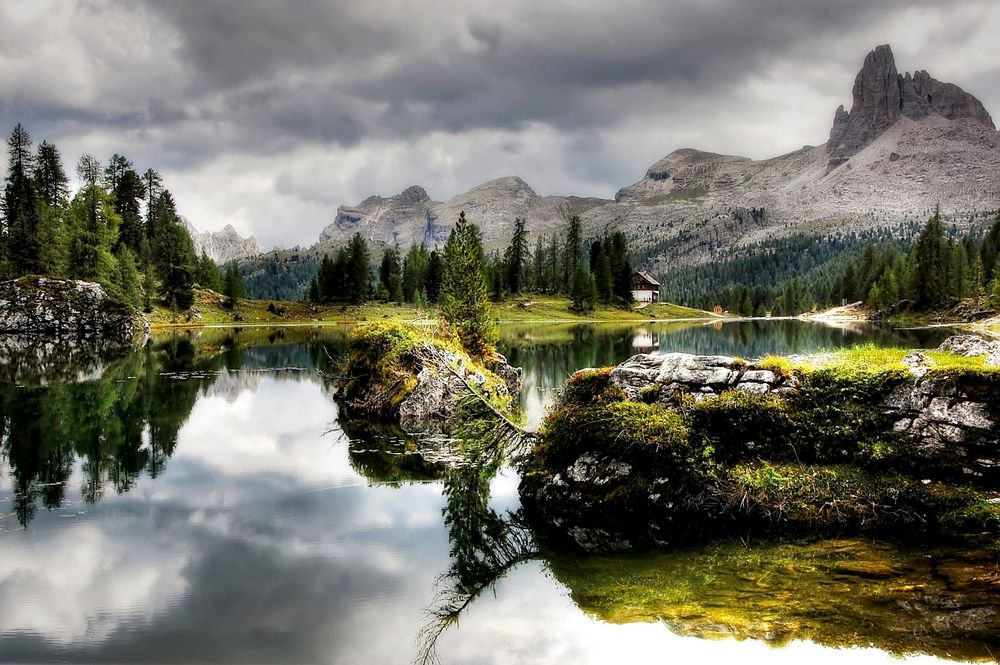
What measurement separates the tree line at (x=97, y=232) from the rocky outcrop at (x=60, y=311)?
342cm

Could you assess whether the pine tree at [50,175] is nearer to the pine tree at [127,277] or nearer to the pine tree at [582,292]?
the pine tree at [127,277]

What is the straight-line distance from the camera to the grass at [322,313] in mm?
108250

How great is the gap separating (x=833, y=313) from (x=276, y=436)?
7147 inches

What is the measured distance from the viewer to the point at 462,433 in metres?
16.6

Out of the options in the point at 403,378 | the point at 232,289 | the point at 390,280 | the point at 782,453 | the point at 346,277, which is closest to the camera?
the point at 782,453

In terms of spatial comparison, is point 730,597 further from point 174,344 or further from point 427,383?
point 174,344

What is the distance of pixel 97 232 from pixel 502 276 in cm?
7715

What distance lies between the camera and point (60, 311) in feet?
257

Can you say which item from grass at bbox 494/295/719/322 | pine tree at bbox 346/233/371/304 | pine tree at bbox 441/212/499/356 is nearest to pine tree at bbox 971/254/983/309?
grass at bbox 494/295/719/322

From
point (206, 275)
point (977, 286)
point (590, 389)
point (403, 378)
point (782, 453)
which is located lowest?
point (782, 453)

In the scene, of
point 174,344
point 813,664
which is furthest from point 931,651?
point 174,344

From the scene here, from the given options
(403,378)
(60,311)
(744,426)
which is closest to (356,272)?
(60,311)

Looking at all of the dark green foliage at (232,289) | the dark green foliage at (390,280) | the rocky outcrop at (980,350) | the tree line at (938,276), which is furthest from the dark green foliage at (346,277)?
the rocky outcrop at (980,350)

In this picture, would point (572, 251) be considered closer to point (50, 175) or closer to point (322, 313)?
point (322, 313)
